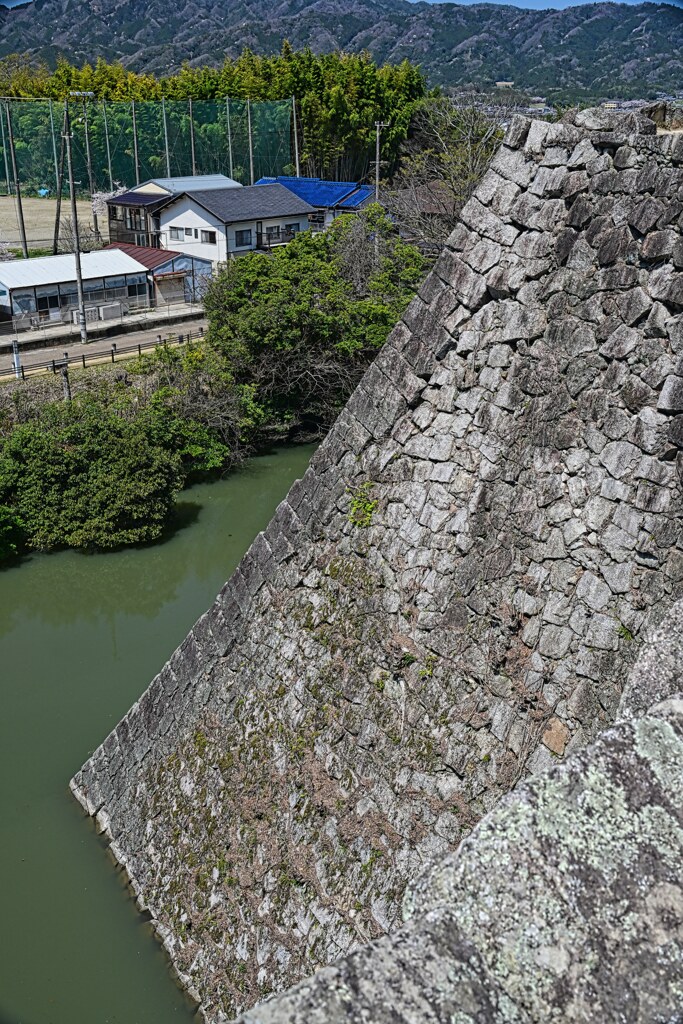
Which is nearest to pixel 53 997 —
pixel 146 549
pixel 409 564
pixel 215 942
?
pixel 215 942

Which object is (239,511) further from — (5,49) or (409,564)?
(5,49)

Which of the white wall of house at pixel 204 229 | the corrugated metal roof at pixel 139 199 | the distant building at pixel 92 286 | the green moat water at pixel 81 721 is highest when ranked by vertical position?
the corrugated metal roof at pixel 139 199

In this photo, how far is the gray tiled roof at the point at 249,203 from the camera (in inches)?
1215

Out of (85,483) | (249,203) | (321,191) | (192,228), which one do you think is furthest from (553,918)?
(321,191)

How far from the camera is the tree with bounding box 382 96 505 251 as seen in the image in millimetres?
24016

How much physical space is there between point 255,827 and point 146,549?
1140 centimetres

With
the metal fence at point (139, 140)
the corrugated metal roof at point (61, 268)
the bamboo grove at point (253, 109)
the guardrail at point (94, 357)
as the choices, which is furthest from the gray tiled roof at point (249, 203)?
the bamboo grove at point (253, 109)

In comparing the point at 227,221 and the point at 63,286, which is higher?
the point at 227,221

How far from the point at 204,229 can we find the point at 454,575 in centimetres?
2888

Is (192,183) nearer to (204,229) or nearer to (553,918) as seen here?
(204,229)

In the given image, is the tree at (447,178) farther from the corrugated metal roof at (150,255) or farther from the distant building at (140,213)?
the distant building at (140,213)

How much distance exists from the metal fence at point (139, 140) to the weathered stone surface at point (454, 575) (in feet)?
125

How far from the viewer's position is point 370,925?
4.61 m

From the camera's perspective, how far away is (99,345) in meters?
24.4
